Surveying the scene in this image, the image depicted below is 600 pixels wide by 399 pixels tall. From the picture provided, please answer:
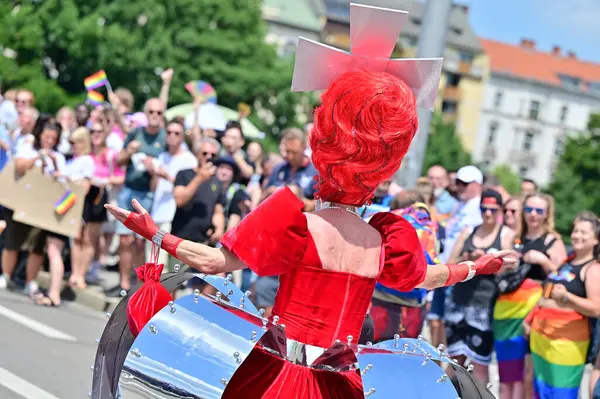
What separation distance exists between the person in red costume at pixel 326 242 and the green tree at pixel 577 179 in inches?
1924

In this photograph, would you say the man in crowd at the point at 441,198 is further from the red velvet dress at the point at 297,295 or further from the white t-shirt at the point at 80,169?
the red velvet dress at the point at 297,295

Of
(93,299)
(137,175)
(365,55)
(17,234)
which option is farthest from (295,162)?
(365,55)

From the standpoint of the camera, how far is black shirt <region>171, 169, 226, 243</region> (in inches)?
300

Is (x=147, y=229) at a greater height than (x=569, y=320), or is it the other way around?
(x=147, y=229)

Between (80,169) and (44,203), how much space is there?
0.47m

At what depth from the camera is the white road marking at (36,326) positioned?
7.27 m

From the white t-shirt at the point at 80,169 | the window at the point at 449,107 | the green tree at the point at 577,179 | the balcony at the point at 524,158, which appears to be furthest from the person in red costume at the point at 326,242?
the balcony at the point at 524,158

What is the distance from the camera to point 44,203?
28.5 ft

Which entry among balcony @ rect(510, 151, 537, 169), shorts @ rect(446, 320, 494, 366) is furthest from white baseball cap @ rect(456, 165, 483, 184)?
balcony @ rect(510, 151, 537, 169)

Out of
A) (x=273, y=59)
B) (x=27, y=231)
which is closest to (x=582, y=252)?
(x=27, y=231)

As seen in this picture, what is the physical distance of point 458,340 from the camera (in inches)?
267

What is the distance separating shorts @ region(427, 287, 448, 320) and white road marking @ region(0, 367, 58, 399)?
3226 mm

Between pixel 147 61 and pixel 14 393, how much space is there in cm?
3220

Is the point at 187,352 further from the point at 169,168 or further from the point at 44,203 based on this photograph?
the point at 44,203
